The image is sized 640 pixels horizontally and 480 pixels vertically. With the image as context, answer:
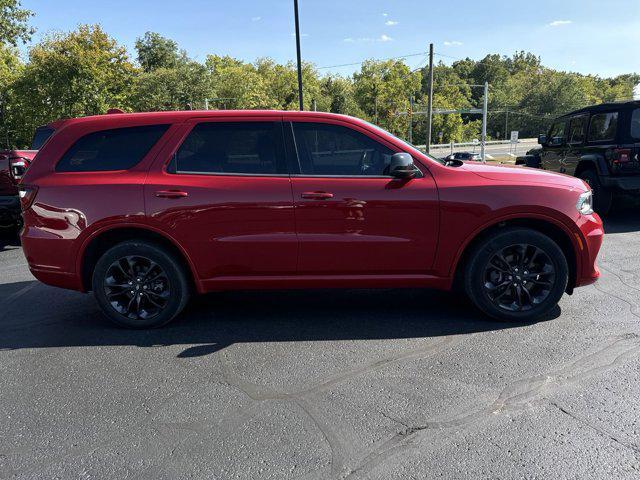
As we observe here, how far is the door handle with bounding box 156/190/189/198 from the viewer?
12.9 feet

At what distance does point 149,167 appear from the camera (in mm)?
4008

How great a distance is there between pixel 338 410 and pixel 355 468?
1.71ft

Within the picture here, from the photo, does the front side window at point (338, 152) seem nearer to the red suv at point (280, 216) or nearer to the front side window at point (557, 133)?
the red suv at point (280, 216)

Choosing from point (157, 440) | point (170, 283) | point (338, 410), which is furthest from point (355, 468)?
point (170, 283)

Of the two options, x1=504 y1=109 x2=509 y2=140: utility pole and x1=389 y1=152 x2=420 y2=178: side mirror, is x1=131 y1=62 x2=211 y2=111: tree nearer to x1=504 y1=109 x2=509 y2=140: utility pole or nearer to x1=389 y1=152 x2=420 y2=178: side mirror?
x1=389 y1=152 x2=420 y2=178: side mirror

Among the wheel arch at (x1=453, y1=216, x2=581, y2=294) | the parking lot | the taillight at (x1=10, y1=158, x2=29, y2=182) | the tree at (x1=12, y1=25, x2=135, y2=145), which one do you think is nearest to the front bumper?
the taillight at (x1=10, y1=158, x2=29, y2=182)

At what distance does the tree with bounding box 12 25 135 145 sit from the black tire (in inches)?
777

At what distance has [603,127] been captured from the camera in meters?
8.75

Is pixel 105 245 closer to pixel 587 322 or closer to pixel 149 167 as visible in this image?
pixel 149 167

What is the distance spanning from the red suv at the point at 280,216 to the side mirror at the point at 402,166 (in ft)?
0.04

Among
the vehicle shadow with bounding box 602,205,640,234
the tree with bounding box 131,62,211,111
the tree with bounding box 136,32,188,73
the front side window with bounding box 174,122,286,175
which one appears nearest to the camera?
the front side window with bounding box 174,122,286,175

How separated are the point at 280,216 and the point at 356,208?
62 centimetres

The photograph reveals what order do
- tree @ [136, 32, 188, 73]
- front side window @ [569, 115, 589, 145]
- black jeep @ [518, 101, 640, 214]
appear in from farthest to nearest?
tree @ [136, 32, 188, 73], front side window @ [569, 115, 589, 145], black jeep @ [518, 101, 640, 214]

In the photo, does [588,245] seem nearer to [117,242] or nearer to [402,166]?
[402,166]
